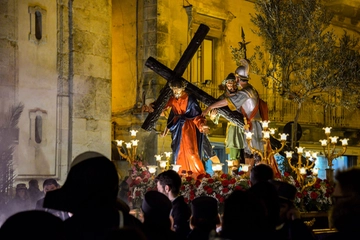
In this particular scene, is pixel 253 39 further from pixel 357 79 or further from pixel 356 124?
pixel 356 124

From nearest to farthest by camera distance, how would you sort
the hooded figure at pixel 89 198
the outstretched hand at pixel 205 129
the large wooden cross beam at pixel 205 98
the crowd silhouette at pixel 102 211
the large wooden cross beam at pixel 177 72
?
the crowd silhouette at pixel 102 211, the hooded figure at pixel 89 198, the outstretched hand at pixel 205 129, the large wooden cross beam at pixel 205 98, the large wooden cross beam at pixel 177 72

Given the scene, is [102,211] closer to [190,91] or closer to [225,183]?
[225,183]

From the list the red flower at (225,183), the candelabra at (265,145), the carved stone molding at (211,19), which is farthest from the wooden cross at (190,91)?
the carved stone molding at (211,19)

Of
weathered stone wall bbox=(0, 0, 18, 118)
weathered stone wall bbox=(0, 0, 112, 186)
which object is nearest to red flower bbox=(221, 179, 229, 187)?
weathered stone wall bbox=(0, 0, 112, 186)

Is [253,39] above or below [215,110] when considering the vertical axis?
above

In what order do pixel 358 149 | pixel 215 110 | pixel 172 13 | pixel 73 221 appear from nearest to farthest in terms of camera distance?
pixel 73 221 → pixel 215 110 → pixel 172 13 → pixel 358 149

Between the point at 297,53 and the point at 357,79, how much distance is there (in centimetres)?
218

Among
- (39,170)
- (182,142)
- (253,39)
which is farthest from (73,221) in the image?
(253,39)

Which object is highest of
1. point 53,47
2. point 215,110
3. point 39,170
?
point 53,47

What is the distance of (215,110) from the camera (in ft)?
43.9

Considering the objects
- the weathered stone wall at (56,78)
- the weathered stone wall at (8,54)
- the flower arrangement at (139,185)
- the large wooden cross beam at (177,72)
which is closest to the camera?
the flower arrangement at (139,185)

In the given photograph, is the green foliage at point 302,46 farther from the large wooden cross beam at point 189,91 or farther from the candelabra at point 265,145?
the candelabra at point 265,145

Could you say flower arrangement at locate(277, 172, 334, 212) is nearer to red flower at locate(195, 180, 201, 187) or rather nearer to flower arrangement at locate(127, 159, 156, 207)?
red flower at locate(195, 180, 201, 187)

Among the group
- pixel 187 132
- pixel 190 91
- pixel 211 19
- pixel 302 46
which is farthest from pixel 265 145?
pixel 211 19
